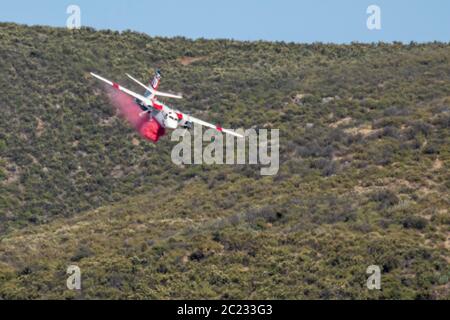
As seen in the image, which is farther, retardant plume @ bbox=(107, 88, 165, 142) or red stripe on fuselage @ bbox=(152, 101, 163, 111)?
retardant plume @ bbox=(107, 88, 165, 142)

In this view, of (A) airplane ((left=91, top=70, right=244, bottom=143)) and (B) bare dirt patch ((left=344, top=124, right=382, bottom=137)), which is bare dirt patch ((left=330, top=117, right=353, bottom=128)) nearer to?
(B) bare dirt patch ((left=344, top=124, right=382, bottom=137))

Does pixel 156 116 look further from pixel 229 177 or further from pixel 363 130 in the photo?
pixel 363 130

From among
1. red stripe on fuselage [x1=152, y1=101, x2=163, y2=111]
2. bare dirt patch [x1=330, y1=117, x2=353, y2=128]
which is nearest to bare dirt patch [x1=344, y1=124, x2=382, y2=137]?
bare dirt patch [x1=330, y1=117, x2=353, y2=128]

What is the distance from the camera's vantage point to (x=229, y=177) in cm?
7100

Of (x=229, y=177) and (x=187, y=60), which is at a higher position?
(x=187, y=60)

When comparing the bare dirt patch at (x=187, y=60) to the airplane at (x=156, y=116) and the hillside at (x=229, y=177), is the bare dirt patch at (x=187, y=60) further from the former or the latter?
the airplane at (x=156, y=116)

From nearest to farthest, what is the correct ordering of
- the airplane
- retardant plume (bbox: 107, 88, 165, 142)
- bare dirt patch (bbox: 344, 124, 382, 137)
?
the airplane < retardant plume (bbox: 107, 88, 165, 142) < bare dirt patch (bbox: 344, 124, 382, 137)

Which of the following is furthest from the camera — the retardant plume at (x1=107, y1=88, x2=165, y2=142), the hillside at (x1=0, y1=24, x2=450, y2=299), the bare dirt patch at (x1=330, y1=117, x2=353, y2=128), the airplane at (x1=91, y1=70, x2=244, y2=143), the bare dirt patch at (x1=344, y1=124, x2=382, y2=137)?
the bare dirt patch at (x1=330, y1=117, x2=353, y2=128)

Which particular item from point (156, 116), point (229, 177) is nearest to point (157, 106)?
point (156, 116)

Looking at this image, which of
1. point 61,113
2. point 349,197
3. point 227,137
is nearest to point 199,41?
point 61,113

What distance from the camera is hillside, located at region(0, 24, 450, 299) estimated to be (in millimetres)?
52219

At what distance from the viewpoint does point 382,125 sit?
72750 millimetres

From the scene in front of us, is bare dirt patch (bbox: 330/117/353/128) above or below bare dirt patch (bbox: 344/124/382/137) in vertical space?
above
